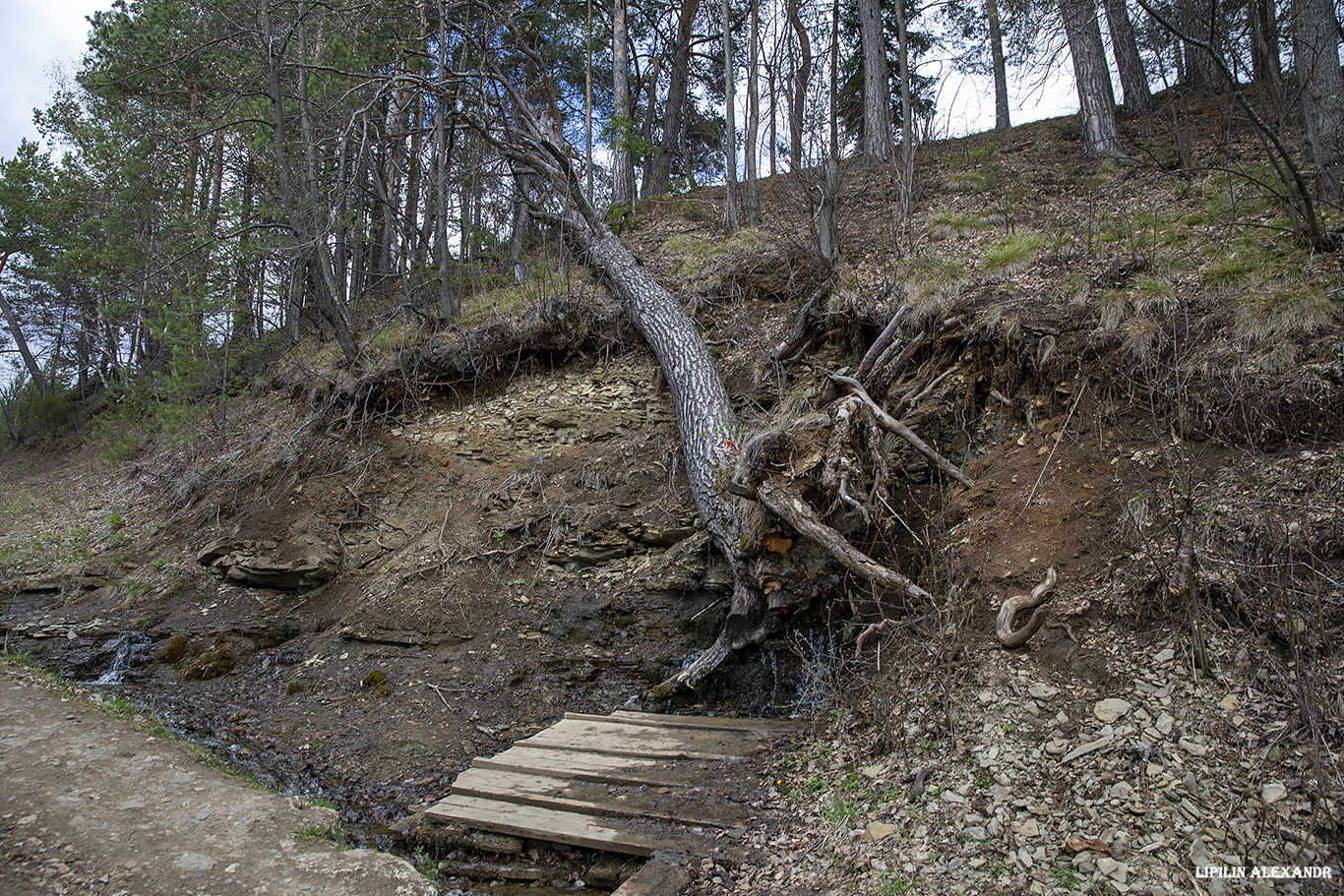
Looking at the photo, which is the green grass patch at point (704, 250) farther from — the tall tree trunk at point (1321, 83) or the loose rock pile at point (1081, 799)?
the loose rock pile at point (1081, 799)

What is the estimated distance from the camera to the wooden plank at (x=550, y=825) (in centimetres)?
362

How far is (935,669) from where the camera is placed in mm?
4180

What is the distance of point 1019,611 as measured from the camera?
4.31m

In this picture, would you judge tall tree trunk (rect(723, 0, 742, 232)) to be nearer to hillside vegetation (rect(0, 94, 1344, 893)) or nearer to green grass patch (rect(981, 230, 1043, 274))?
hillside vegetation (rect(0, 94, 1344, 893))

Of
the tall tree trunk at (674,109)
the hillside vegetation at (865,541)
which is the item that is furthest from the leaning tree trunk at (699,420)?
the tall tree trunk at (674,109)

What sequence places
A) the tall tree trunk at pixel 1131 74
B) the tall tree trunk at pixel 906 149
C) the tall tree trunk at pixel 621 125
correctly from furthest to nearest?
the tall tree trunk at pixel 621 125
the tall tree trunk at pixel 1131 74
the tall tree trunk at pixel 906 149

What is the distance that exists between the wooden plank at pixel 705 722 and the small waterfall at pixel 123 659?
5.06 metres

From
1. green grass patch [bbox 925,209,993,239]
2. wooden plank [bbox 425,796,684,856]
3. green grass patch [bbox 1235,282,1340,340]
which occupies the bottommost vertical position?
wooden plank [bbox 425,796,684,856]

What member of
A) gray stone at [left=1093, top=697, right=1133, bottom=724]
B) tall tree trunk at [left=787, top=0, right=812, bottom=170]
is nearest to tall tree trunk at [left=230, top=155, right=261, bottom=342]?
tall tree trunk at [left=787, top=0, right=812, bottom=170]

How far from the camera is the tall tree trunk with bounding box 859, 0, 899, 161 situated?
484 inches

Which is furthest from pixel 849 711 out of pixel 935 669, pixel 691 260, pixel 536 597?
pixel 691 260

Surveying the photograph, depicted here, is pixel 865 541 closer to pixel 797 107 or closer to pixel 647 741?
pixel 647 741

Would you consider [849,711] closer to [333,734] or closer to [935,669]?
[935,669]

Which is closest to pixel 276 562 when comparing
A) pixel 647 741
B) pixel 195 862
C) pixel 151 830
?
pixel 151 830
